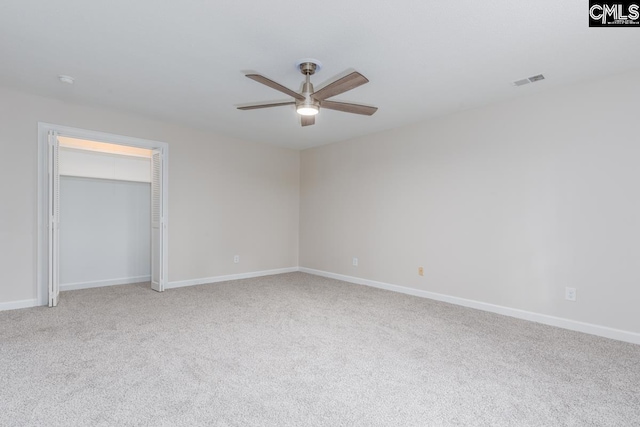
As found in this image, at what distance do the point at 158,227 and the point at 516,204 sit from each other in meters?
4.56

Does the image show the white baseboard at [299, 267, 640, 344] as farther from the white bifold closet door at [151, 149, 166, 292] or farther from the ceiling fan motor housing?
the ceiling fan motor housing

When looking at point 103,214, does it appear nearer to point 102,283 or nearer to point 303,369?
point 102,283

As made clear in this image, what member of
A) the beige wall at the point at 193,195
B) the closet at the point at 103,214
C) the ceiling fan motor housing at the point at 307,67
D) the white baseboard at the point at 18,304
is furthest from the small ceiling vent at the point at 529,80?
the white baseboard at the point at 18,304

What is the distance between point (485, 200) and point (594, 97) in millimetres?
1359

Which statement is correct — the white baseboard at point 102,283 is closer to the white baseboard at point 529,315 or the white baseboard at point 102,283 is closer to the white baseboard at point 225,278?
the white baseboard at point 225,278

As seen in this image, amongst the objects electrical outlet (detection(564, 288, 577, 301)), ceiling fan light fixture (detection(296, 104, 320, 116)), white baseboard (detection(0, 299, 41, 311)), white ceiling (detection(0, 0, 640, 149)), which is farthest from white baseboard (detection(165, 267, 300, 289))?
electrical outlet (detection(564, 288, 577, 301))

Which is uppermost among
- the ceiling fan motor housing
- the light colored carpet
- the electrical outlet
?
the ceiling fan motor housing

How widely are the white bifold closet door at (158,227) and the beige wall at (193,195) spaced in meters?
0.17

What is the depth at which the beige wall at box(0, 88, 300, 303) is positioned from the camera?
3680 millimetres

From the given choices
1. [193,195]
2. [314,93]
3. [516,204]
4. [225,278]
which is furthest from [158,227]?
[516,204]

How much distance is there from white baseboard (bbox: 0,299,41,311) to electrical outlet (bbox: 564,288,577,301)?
18.4 ft

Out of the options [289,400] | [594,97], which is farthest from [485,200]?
[289,400]

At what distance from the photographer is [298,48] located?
263 cm

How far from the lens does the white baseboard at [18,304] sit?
11.9 ft
